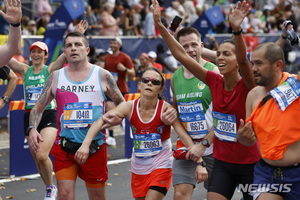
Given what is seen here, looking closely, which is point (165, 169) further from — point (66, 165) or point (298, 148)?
point (298, 148)

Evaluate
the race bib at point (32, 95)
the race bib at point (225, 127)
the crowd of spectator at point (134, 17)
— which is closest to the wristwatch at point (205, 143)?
the race bib at point (225, 127)

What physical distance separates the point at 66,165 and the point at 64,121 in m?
0.50

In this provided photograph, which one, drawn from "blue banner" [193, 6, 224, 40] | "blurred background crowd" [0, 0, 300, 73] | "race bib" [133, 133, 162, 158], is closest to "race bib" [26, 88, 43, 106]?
"race bib" [133, 133, 162, 158]

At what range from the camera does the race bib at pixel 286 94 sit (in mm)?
4484

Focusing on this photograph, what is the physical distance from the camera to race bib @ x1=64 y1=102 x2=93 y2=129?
6.12 m

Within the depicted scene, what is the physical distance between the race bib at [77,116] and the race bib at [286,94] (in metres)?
2.35

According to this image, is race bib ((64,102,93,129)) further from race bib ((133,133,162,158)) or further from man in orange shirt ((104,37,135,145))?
man in orange shirt ((104,37,135,145))

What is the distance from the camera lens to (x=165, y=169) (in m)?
5.83

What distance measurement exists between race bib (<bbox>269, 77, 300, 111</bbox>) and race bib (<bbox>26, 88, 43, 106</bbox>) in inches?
180

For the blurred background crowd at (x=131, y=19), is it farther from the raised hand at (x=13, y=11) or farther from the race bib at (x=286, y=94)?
the race bib at (x=286, y=94)

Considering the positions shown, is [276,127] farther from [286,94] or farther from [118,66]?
[118,66]

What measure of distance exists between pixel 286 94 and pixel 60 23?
1038cm

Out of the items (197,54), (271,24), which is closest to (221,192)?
(197,54)

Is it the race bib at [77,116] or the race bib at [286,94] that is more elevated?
the race bib at [286,94]
